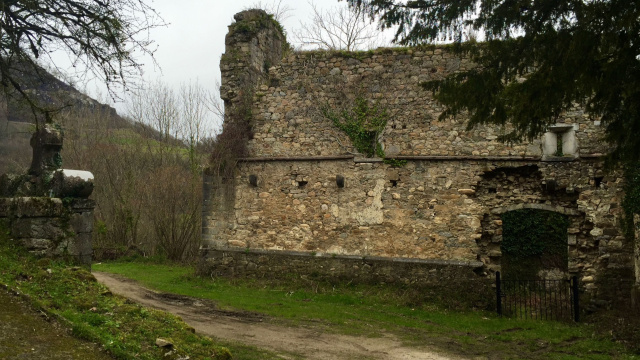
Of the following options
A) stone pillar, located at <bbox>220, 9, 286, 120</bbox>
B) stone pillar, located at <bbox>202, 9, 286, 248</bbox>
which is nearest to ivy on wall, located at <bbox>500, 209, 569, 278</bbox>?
stone pillar, located at <bbox>202, 9, 286, 248</bbox>

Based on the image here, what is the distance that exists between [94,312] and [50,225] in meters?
1.60

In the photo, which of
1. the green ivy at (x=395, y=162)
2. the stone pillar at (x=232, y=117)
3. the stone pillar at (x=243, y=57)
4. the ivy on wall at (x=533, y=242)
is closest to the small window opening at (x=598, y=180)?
the green ivy at (x=395, y=162)

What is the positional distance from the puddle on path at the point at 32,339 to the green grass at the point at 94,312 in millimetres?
111

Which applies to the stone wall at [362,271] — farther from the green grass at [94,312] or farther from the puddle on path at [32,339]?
the puddle on path at [32,339]

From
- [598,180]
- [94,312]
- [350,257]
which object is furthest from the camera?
[350,257]

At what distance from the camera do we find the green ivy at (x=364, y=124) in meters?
12.0

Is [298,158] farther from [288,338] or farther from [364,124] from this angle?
[288,338]

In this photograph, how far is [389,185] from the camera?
1176 cm

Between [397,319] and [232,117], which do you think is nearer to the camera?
[397,319]

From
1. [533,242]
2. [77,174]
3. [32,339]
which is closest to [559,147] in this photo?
[533,242]

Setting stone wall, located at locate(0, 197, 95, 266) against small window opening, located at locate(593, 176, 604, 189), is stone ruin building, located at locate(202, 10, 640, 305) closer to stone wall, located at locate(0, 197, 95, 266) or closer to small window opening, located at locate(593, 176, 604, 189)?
small window opening, located at locate(593, 176, 604, 189)

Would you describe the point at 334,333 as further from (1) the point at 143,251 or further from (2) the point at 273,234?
(1) the point at 143,251

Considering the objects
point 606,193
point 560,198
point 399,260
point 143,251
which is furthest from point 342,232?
point 143,251

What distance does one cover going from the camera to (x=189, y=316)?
920cm
